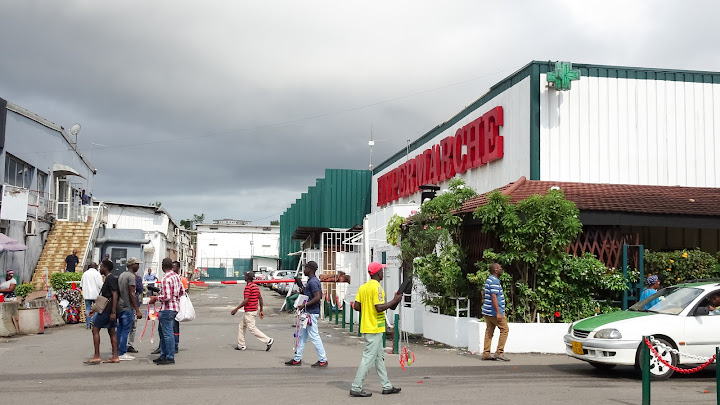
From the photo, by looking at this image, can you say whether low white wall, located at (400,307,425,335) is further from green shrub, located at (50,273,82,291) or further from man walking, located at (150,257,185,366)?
green shrub, located at (50,273,82,291)

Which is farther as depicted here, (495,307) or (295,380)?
(495,307)

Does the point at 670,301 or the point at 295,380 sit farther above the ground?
the point at 670,301

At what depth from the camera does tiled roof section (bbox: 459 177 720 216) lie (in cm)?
1553

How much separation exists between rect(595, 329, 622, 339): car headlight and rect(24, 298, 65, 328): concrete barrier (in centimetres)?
1518

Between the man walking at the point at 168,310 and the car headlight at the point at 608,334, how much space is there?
7.25m

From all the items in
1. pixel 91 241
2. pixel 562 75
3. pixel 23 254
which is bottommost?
pixel 23 254

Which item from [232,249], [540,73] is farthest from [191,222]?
[540,73]

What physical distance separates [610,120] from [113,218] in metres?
37.2

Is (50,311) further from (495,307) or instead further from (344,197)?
(344,197)

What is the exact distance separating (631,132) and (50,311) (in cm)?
1738

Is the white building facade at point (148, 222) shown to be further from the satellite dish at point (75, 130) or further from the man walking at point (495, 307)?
the man walking at point (495, 307)

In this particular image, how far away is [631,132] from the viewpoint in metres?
19.1

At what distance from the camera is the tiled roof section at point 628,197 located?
15.5m

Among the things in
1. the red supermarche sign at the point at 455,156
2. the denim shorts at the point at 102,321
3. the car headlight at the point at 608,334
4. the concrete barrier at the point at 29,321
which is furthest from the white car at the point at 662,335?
the concrete barrier at the point at 29,321
